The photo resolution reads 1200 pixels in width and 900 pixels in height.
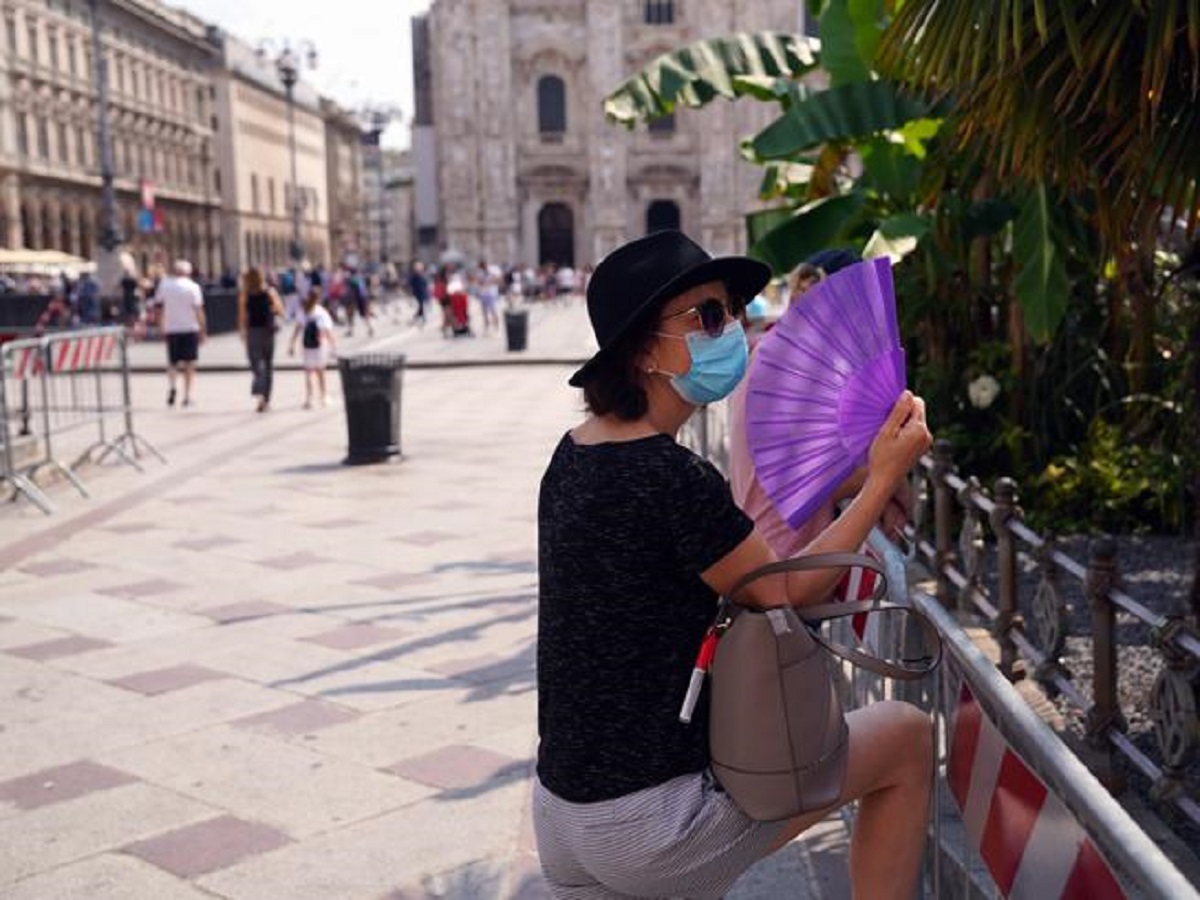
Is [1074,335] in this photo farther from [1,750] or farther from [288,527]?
[1,750]

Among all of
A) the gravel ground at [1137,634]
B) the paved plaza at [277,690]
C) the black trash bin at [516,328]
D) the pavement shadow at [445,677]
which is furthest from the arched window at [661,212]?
the pavement shadow at [445,677]

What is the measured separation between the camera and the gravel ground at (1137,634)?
Result: 4504 millimetres

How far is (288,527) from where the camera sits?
9.87m

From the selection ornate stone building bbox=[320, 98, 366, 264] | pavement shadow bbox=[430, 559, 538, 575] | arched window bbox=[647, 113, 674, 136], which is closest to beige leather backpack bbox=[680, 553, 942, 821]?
pavement shadow bbox=[430, 559, 538, 575]

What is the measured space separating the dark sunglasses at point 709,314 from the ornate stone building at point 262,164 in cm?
8589

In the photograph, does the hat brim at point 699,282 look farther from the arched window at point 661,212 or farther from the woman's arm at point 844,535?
the arched window at point 661,212

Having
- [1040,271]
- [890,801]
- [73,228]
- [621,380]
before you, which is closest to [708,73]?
[1040,271]

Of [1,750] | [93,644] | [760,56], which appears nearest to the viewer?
[1,750]

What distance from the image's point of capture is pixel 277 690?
19.9 feet

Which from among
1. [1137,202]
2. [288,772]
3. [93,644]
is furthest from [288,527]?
[1137,202]

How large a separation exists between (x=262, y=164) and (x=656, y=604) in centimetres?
9448

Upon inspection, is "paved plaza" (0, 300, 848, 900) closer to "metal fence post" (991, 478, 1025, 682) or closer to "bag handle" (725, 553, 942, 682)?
"metal fence post" (991, 478, 1025, 682)

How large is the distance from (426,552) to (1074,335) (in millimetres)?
4176

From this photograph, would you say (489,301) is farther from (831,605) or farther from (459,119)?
(459,119)
